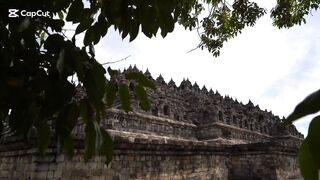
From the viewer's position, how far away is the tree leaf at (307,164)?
2.32 ft

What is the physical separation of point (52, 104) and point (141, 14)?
2.55ft

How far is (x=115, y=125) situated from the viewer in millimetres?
18734

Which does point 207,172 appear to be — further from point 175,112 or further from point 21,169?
point 175,112

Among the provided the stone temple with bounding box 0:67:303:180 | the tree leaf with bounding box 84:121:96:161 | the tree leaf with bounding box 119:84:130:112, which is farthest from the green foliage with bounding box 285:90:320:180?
the tree leaf with bounding box 119:84:130:112

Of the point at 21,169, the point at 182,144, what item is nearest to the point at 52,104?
the point at 21,169

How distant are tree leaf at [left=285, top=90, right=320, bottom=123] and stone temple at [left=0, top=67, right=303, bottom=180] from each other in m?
0.29

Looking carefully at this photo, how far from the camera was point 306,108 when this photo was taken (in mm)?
653

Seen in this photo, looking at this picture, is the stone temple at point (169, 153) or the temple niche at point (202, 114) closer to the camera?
the stone temple at point (169, 153)

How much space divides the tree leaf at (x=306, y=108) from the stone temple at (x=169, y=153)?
292mm

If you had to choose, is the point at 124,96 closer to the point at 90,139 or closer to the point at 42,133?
the point at 90,139

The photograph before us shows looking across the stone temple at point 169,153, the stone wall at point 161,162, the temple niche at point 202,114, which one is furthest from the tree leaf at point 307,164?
the temple niche at point 202,114

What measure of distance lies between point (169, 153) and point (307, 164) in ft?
29.1

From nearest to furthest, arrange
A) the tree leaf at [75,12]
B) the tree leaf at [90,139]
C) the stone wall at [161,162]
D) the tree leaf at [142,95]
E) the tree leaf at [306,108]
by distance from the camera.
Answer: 1. the tree leaf at [306,108]
2. the tree leaf at [90,139]
3. the tree leaf at [75,12]
4. the tree leaf at [142,95]
5. the stone wall at [161,162]

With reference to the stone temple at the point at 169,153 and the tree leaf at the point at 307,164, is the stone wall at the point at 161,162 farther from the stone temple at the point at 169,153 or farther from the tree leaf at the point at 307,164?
the tree leaf at the point at 307,164
